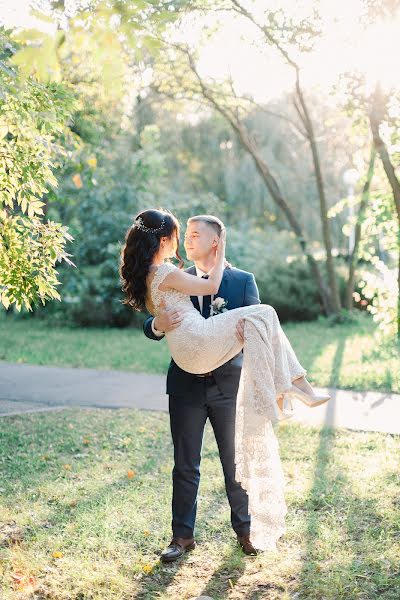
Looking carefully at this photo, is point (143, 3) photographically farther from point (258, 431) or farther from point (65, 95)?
point (65, 95)

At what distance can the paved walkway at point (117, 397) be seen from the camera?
7.54m

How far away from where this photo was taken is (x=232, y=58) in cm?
1418

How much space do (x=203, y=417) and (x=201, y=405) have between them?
0.29 ft

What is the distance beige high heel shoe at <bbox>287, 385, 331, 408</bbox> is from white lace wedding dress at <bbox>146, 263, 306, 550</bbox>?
2.4 inches

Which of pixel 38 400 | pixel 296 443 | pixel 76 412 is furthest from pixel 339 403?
pixel 38 400

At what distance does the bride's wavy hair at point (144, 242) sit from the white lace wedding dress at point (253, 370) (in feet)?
0.31

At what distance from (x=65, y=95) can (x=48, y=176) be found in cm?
77

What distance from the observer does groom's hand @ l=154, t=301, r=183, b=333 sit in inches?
157

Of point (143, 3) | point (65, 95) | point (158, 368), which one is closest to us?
point (143, 3)

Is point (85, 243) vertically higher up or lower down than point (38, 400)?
higher up

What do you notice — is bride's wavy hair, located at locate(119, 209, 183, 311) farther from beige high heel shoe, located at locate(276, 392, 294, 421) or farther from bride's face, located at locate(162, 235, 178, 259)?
beige high heel shoe, located at locate(276, 392, 294, 421)

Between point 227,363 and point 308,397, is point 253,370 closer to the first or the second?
point 227,363

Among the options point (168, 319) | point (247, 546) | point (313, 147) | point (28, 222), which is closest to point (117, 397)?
point (28, 222)

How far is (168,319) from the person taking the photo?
4.00 meters
